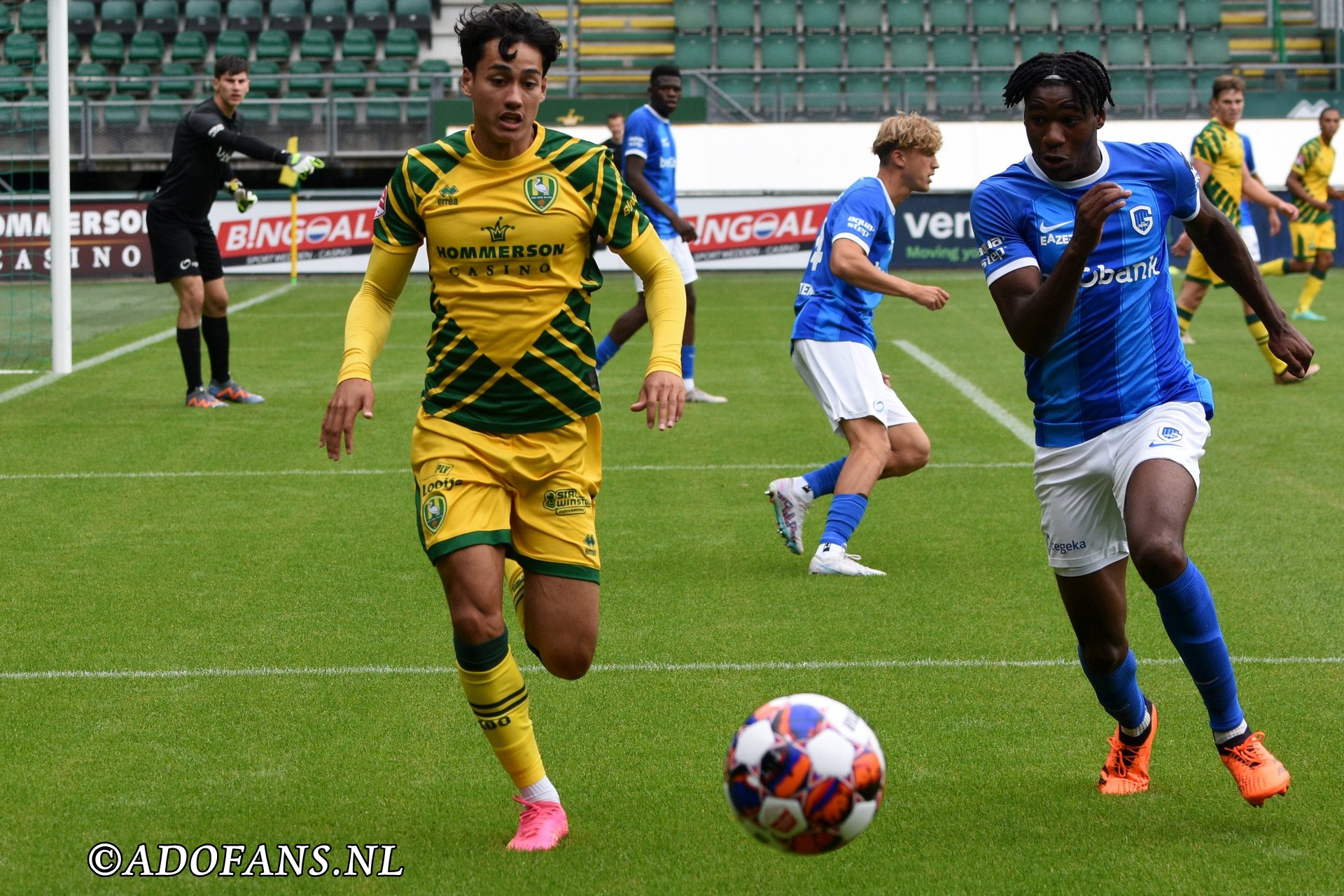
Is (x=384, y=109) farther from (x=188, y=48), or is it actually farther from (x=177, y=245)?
(x=177, y=245)

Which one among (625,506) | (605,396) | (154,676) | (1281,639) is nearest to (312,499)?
(625,506)

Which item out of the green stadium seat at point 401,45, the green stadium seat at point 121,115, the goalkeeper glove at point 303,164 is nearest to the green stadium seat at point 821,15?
the green stadium seat at point 401,45

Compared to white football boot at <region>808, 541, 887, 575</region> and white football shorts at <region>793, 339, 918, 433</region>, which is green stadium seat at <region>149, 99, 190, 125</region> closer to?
white football shorts at <region>793, 339, 918, 433</region>

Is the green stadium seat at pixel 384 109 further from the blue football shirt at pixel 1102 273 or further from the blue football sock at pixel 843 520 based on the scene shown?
the blue football shirt at pixel 1102 273

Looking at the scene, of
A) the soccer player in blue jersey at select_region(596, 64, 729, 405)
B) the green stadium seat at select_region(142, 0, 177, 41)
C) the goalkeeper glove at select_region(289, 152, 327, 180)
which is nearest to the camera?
the goalkeeper glove at select_region(289, 152, 327, 180)

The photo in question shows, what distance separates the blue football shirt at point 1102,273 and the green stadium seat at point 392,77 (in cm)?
2333

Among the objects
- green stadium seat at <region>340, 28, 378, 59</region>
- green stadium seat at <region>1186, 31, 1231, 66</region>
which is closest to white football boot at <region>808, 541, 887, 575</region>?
green stadium seat at <region>340, 28, 378, 59</region>

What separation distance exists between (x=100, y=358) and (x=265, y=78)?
1355 cm

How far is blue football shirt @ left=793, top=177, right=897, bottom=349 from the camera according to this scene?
691cm

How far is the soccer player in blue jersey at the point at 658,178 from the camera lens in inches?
455

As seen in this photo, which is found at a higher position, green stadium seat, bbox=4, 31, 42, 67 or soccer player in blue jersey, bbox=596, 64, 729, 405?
green stadium seat, bbox=4, 31, 42, 67

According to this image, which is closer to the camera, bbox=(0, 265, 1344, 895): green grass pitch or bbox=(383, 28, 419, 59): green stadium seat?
bbox=(0, 265, 1344, 895): green grass pitch

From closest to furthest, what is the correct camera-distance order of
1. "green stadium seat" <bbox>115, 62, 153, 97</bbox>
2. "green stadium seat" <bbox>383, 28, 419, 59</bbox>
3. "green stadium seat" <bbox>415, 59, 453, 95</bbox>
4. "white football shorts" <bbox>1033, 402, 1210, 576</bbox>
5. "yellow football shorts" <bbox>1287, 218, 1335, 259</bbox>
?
"white football shorts" <bbox>1033, 402, 1210, 576</bbox> < "yellow football shorts" <bbox>1287, 218, 1335, 259</bbox> < "green stadium seat" <bbox>115, 62, 153, 97</bbox> < "green stadium seat" <bbox>415, 59, 453, 95</bbox> < "green stadium seat" <bbox>383, 28, 419, 59</bbox>

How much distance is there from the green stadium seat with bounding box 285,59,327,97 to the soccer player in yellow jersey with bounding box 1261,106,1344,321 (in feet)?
53.7
